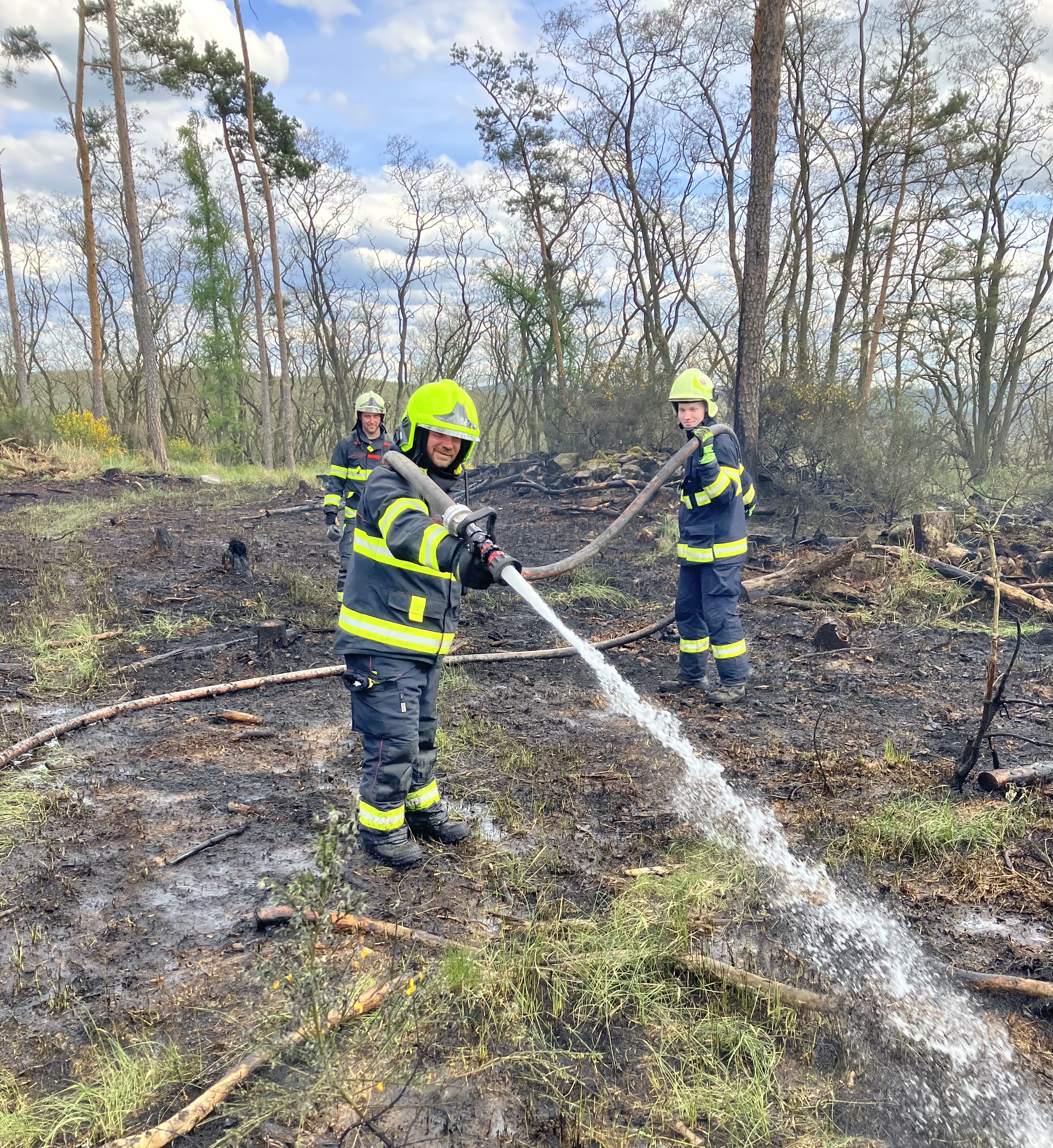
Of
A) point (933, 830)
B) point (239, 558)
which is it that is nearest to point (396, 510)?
point (933, 830)

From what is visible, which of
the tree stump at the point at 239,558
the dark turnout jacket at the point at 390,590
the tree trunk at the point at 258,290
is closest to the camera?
the dark turnout jacket at the point at 390,590

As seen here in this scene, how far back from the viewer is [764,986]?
2.52 metres

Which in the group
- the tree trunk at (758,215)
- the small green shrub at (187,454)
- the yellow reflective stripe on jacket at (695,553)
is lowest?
the yellow reflective stripe on jacket at (695,553)

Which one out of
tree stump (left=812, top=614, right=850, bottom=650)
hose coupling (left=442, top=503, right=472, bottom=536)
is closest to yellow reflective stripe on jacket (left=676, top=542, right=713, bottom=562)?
tree stump (left=812, top=614, right=850, bottom=650)

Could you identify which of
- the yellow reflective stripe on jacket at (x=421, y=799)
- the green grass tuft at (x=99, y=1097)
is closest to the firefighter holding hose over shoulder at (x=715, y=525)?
the yellow reflective stripe on jacket at (x=421, y=799)

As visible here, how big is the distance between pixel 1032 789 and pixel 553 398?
16.6 meters

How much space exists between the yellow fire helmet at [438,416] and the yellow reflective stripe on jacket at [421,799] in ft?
5.21

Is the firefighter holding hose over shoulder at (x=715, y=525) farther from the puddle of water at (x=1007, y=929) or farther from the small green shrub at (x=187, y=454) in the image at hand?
the small green shrub at (x=187, y=454)

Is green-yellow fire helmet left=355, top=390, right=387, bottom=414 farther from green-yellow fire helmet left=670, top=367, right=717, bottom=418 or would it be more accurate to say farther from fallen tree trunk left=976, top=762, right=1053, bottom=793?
fallen tree trunk left=976, top=762, right=1053, bottom=793

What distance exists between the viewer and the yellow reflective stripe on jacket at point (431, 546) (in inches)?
120

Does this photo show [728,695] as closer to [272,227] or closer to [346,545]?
[346,545]

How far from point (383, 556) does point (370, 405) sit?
4.10 m

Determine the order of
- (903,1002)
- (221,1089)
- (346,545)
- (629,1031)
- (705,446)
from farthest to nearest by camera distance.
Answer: (346,545) → (705,446) → (903,1002) → (629,1031) → (221,1089)

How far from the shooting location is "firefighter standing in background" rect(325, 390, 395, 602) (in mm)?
6613
